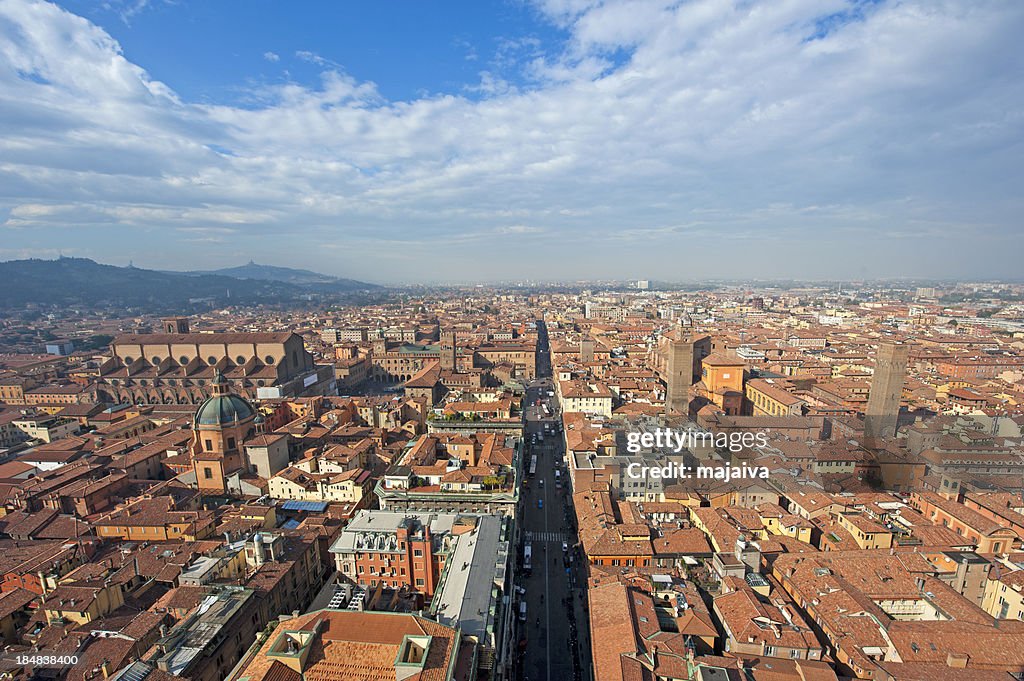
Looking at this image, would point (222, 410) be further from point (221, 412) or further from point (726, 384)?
point (726, 384)

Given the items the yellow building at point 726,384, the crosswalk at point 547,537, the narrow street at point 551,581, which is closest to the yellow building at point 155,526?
the narrow street at point 551,581

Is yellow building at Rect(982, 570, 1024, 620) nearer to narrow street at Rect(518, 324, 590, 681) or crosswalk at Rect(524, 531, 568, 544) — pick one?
narrow street at Rect(518, 324, 590, 681)

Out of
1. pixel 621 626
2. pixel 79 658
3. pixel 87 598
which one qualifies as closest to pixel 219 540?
pixel 87 598

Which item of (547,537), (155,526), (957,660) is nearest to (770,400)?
(547,537)

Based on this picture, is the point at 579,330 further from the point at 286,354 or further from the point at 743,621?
the point at 743,621

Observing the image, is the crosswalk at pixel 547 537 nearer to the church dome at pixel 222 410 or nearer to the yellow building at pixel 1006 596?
the yellow building at pixel 1006 596

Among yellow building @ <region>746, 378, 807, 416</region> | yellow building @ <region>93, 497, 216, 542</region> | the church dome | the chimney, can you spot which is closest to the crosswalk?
the chimney
